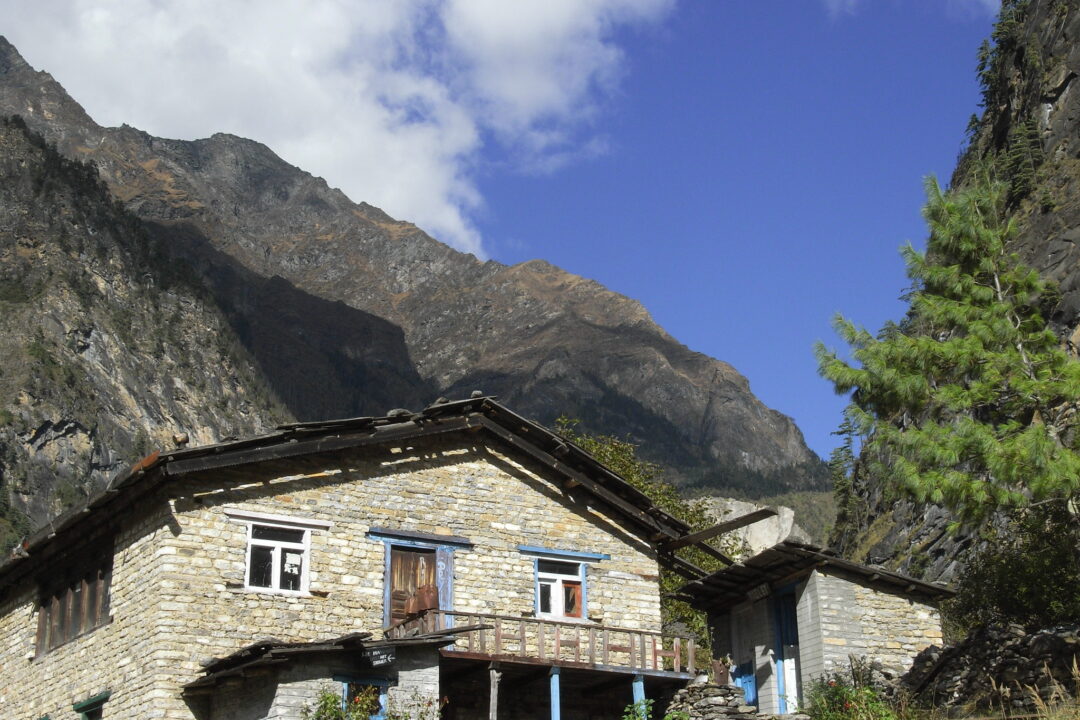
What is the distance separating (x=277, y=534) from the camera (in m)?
21.7

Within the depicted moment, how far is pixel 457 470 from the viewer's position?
78.8 ft

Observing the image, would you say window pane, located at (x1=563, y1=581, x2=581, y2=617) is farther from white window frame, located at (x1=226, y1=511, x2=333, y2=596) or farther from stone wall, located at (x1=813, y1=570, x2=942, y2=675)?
white window frame, located at (x1=226, y1=511, x2=333, y2=596)

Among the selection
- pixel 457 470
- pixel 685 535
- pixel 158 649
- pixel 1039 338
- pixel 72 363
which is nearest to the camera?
pixel 158 649

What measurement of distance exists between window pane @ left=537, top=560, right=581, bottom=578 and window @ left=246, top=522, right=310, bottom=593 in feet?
16.3

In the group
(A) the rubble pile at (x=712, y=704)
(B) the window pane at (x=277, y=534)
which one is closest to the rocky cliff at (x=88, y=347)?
(B) the window pane at (x=277, y=534)

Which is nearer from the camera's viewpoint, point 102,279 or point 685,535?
point 685,535

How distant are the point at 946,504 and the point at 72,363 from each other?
132 meters

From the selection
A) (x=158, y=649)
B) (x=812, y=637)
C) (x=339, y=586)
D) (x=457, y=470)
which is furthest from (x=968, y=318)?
(x=158, y=649)

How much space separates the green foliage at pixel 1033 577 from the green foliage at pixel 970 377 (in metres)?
1.55

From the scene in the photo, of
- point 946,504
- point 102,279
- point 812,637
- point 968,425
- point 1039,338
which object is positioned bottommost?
point 812,637

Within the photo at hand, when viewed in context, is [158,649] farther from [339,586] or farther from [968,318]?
[968,318]

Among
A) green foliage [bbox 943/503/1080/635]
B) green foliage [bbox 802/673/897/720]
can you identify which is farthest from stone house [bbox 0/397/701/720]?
green foliage [bbox 943/503/1080/635]

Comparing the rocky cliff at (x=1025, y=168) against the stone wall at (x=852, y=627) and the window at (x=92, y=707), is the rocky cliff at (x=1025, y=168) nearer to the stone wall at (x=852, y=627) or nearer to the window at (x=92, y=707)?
the stone wall at (x=852, y=627)

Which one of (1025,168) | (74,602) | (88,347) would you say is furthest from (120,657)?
(88,347)
